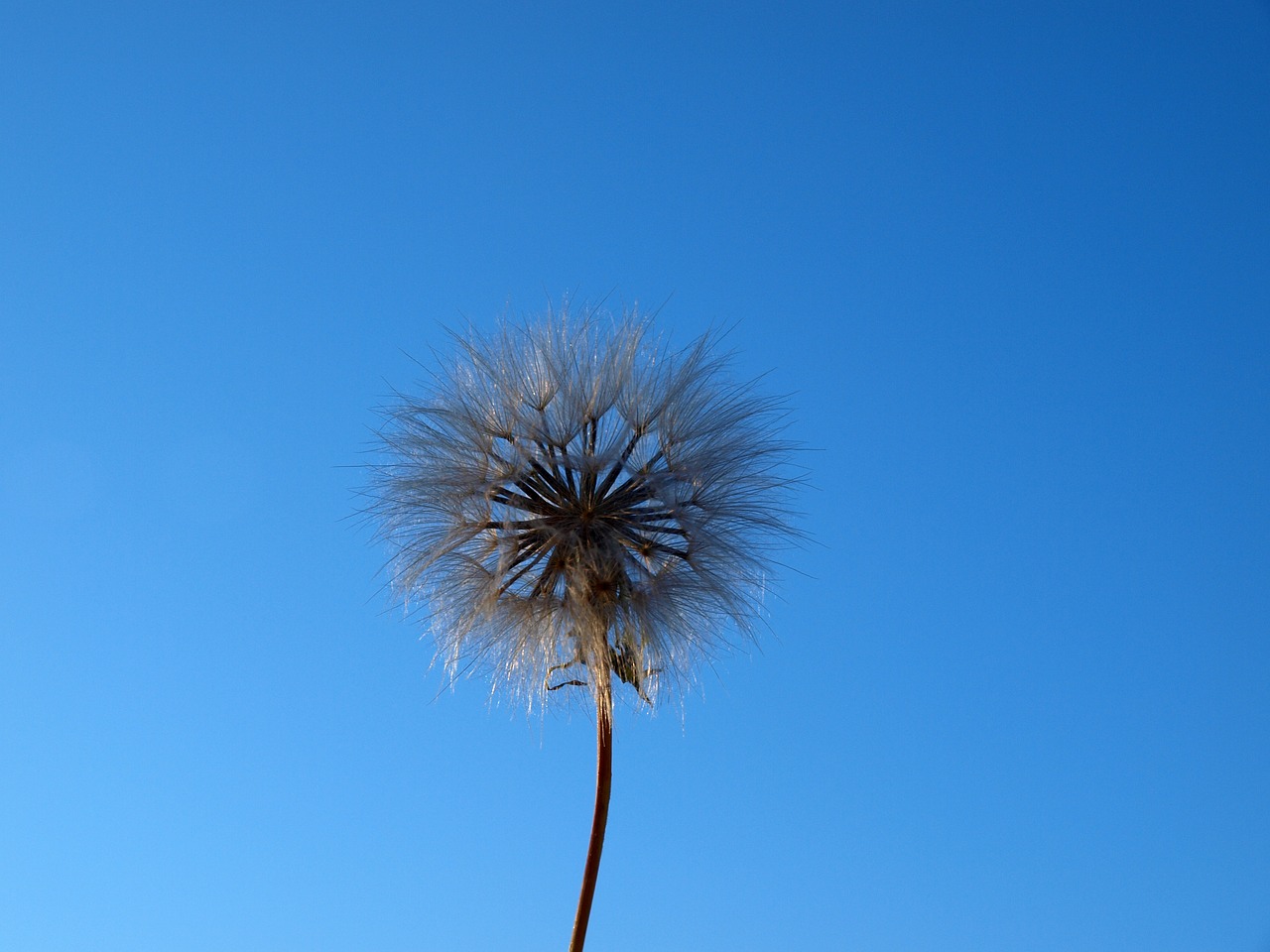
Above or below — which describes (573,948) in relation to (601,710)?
below

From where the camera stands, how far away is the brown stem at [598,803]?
344 inches

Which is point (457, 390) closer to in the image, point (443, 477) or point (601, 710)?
point (443, 477)

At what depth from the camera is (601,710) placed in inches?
357

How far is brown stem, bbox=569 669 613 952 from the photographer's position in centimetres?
873

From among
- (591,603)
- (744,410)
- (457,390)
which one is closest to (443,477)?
(457,390)

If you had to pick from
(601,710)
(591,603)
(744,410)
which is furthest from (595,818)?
(744,410)

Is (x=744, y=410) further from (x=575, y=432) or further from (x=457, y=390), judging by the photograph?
(x=457, y=390)

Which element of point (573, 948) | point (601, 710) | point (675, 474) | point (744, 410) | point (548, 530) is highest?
point (744, 410)

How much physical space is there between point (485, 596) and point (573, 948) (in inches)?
89.0

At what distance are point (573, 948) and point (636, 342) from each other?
4.06m

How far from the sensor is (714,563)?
370 inches

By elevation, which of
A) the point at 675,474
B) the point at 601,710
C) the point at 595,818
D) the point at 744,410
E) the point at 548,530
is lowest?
the point at 595,818

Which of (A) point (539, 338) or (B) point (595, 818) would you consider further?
(A) point (539, 338)

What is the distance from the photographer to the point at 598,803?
8.88 m
